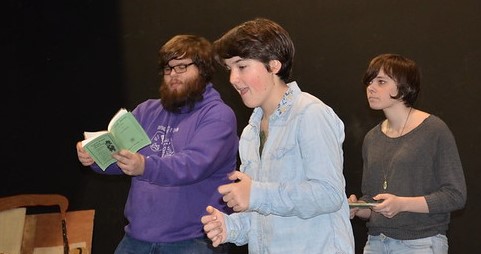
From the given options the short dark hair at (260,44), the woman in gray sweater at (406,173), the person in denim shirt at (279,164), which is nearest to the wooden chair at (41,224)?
the woman in gray sweater at (406,173)

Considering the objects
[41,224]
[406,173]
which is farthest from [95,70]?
[406,173]

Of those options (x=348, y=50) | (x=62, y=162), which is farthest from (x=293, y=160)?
(x=62, y=162)

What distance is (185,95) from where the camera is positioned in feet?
10.5

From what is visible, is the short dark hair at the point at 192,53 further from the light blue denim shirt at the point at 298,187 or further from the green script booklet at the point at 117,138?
the light blue denim shirt at the point at 298,187

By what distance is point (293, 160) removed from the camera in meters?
2.18

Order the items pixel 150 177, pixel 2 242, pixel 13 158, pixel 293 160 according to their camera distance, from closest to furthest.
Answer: pixel 293 160
pixel 150 177
pixel 2 242
pixel 13 158

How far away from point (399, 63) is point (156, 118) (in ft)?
3.97

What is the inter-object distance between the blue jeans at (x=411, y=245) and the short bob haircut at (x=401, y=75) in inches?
26.1

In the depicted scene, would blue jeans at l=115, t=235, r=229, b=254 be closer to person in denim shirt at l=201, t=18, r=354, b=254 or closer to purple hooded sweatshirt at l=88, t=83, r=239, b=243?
purple hooded sweatshirt at l=88, t=83, r=239, b=243

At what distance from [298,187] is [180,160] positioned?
3.25 feet

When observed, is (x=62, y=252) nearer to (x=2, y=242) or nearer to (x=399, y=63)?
(x=2, y=242)

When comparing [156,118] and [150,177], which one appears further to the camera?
[156,118]

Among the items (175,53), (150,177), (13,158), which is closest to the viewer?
(150,177)

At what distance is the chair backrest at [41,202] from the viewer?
4309mm
